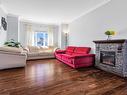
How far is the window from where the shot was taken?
7216mm

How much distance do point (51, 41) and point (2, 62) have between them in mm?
4516

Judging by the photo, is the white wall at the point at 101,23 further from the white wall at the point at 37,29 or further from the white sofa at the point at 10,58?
the white sofa at the point at 10,58

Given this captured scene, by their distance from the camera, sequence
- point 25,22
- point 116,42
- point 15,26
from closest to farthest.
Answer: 1. point 116,42
2. point 15,26
3. point 25,22

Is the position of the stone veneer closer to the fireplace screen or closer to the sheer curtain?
the fireplace screen

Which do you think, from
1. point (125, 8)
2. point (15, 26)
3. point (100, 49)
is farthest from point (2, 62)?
point (125, 8)

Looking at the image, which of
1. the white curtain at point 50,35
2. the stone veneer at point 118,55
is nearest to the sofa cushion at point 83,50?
the stone veneer at point 118,55

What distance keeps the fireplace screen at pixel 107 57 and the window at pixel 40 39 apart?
4.84 metres

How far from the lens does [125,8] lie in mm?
2941

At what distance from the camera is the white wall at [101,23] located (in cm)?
306

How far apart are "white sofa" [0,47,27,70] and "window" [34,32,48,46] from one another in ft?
12.1

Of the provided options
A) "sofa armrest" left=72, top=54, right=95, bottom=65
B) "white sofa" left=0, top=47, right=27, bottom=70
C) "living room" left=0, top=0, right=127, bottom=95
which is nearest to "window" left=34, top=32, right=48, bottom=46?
"living room" left=0, top=0, right=127, bottom=95

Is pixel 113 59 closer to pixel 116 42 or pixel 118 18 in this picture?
pixel 116 42

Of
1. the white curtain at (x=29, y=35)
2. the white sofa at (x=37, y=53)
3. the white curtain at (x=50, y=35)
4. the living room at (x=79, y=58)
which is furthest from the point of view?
the white curtain at (x=50, y=35)

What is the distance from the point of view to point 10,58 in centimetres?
335
